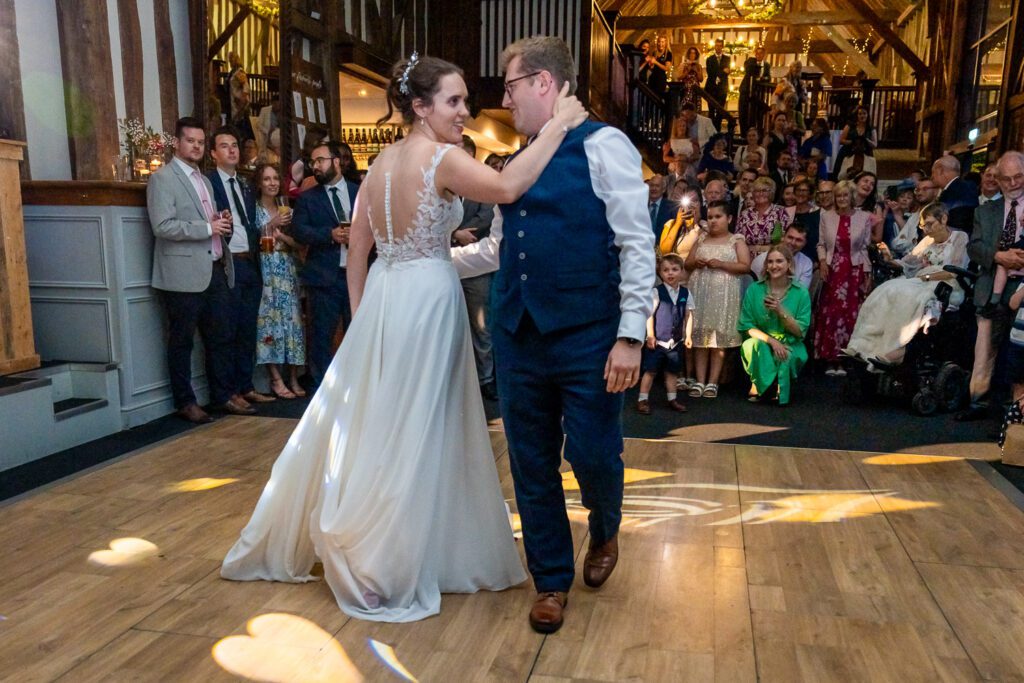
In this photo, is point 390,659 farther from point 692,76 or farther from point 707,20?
point 707,20

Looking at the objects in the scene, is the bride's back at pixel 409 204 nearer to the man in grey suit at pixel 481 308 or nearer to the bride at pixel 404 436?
the bride at pixel 404 436

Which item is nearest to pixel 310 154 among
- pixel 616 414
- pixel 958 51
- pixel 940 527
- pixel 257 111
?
pixel 616 414

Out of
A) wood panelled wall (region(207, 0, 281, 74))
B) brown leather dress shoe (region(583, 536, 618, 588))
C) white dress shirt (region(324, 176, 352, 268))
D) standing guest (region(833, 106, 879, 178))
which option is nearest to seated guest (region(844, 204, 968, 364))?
white dress shirt (region(324, 176, 352, 268))

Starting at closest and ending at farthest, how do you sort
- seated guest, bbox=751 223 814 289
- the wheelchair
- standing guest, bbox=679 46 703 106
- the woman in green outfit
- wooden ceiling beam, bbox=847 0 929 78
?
the wheelchair
the woman in green outfit
seated guest, bbox=751 223 814 289
standing guest, bbox=679 46 703 106
wooden ceiling beam, bbox=847 0 929 78

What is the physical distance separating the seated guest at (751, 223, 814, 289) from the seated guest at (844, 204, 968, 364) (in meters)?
0.63

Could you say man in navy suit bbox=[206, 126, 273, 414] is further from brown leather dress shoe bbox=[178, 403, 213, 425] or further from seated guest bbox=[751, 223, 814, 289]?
seated guest bbox=[751, 223, 814, 289]

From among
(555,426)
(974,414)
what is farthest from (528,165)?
(974,414)

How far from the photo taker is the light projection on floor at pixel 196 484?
3332mm

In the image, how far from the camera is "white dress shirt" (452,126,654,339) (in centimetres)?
201

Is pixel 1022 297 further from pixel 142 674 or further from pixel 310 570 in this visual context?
pixel 142 674

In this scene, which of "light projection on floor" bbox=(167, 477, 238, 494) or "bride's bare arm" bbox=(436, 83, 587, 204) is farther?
"light projection on floor" bbox=(167, 477, 238, 494)

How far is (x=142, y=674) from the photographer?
1.98 m

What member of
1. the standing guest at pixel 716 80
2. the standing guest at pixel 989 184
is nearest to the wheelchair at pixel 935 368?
the standing guest at pixel 989 184

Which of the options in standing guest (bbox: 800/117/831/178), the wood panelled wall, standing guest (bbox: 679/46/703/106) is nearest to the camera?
standing guest (bbox: 800/117/831/178)
